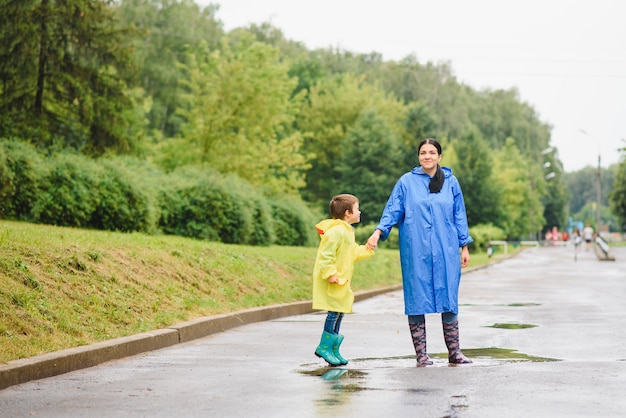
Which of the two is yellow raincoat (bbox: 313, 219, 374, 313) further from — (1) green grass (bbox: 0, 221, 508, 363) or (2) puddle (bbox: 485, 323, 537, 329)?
(2) puddle (bbox: 485, 323, 537, 329)

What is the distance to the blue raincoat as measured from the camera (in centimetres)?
928

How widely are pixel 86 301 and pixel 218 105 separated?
43.8 m

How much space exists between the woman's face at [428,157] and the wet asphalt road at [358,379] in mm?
1727

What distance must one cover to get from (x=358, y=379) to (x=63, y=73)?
29.3 metres

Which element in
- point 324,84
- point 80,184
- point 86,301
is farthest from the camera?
point 324,84

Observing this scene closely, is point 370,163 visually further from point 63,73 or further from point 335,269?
point 335,269

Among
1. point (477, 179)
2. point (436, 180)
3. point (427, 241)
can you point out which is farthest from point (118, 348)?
point (477, 179)

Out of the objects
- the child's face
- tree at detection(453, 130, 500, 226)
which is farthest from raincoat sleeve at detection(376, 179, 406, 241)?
tree at detection(453, 130, 500, 226)

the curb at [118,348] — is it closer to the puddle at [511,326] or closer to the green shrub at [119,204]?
the puddle at [511,326]

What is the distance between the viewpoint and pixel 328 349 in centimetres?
957

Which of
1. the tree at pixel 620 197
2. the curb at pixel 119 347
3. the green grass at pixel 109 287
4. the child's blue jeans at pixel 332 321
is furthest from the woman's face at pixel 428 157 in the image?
the tree at pixel 620 197

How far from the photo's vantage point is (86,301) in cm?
1179

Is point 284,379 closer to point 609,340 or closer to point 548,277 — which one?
point 609,340

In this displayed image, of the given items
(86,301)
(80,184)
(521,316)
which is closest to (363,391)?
(86,301)
